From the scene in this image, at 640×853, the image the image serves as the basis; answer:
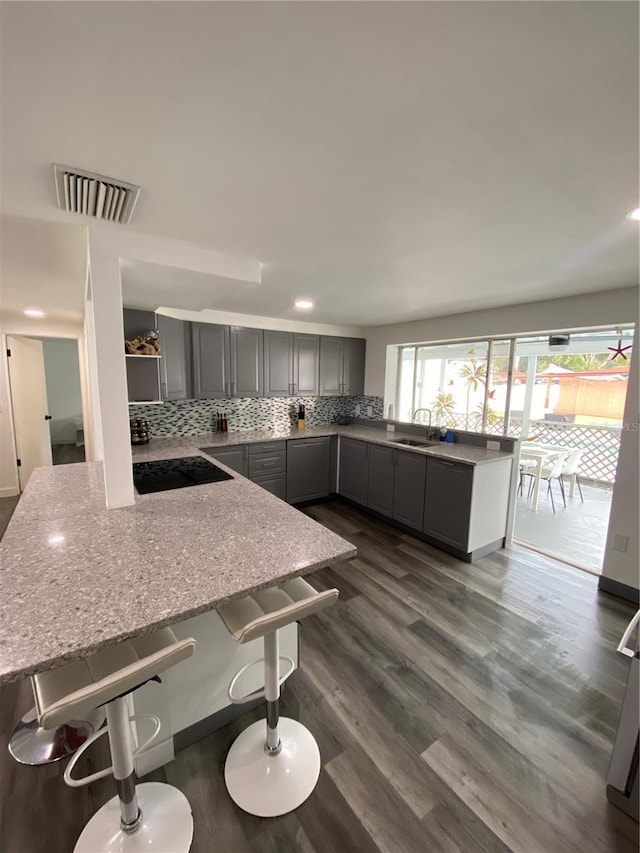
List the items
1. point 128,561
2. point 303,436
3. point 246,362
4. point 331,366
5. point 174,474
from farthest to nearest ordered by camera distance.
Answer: point 331,366, point 303,436, point 246,362, point 174,474, point 128,561

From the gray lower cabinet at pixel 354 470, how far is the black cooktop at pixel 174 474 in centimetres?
182

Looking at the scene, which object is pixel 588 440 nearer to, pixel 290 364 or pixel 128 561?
pixel 290 364

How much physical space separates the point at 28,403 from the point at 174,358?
290cm

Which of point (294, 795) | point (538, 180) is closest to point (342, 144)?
point (538, 180)

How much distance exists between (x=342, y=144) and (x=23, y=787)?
2541 millimetres

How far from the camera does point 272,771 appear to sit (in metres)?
1.33

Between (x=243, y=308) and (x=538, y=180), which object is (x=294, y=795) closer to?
(x=538, y=180)

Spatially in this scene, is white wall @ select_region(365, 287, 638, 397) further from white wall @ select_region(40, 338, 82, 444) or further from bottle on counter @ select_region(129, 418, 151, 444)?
white wall @ select_region(40, 338, 82, 444)

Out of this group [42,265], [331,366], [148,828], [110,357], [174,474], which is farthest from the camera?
[331,366]

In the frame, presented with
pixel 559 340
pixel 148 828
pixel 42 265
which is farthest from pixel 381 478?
pixel 42 265

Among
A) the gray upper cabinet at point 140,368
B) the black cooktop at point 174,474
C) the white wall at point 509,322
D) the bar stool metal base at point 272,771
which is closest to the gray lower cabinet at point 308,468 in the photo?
the white wall at point 509,322

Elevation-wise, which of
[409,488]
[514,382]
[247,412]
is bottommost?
[409,488]

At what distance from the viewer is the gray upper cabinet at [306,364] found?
419cm

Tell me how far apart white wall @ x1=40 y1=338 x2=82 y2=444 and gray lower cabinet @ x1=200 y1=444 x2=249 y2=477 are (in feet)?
17.9
